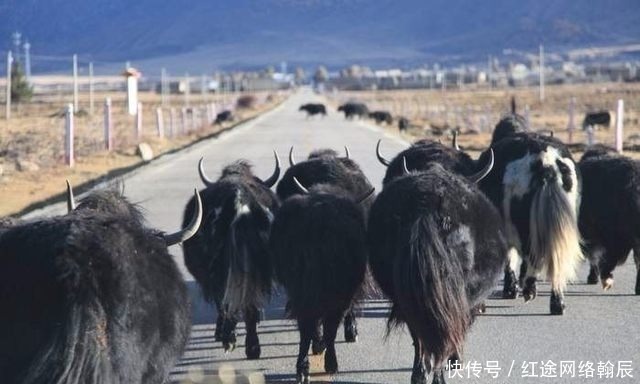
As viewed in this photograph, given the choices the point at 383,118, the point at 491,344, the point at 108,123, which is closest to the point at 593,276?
the point at 491,344

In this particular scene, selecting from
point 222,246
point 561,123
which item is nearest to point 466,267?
point 222,246

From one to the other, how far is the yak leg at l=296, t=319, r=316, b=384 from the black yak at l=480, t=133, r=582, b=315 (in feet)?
9.22

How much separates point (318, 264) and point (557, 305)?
2.84 metres

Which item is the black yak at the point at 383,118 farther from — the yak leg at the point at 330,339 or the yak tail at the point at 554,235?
the yak leg at the point at 330,339

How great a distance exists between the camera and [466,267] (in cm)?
731

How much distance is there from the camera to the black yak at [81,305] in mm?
5008

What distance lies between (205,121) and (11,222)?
48554 mm

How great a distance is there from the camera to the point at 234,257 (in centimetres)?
820

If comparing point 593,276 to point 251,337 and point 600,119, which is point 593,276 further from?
point 600,119

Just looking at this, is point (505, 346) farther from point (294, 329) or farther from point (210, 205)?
point (210, 205)

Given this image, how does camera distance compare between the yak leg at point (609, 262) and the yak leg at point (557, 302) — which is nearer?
the yak leg at point (557, 302)

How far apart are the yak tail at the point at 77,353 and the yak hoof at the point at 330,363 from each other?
115 inches

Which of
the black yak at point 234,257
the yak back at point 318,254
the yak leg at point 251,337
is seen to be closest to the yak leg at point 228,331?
the black yak at point 234,257

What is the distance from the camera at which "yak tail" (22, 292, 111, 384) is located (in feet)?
16.2
